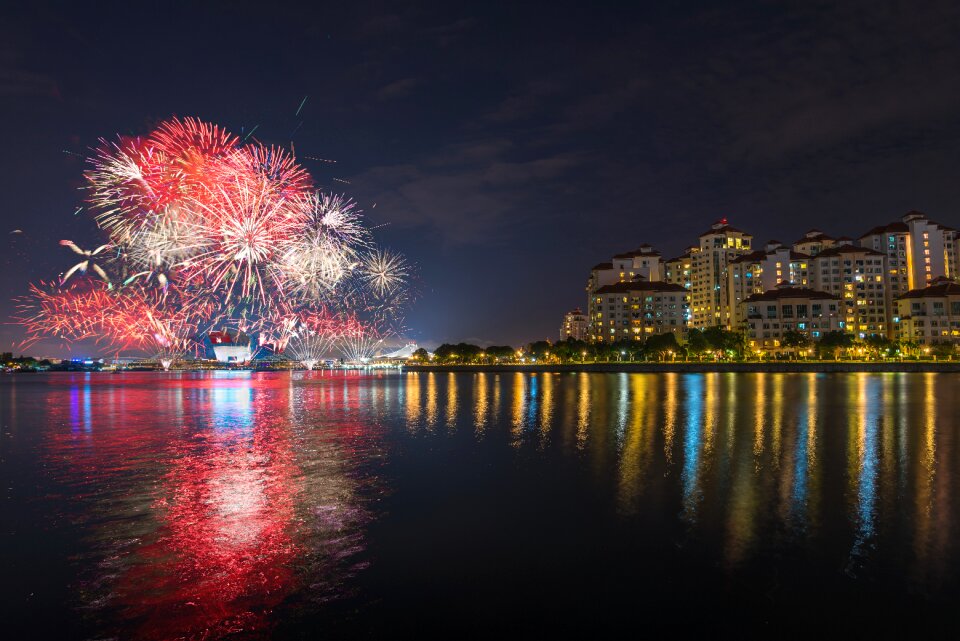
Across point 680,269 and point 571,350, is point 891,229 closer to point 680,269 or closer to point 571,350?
point 680,269

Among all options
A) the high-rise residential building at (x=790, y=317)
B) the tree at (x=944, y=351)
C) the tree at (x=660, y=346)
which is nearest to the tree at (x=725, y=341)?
the high-rise residential building at (x=790, y=317)

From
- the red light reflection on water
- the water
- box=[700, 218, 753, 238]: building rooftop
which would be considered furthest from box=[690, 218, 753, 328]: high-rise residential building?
the red light reflection on water

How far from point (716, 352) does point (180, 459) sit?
114075 millimetres

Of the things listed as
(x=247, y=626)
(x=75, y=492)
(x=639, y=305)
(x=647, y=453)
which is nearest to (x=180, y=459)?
(x=75, y=492)

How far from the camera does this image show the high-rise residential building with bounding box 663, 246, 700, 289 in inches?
6152

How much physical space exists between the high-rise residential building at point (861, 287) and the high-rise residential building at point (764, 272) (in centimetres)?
603

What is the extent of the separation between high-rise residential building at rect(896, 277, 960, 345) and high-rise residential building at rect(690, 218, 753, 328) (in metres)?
35.1

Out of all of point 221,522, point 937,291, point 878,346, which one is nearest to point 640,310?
point 878,346

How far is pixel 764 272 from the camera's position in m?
138

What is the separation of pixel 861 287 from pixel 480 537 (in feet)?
469

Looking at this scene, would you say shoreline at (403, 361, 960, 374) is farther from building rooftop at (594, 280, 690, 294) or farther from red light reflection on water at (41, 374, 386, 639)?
red light reflection on water at (41, 374, 386, 639)

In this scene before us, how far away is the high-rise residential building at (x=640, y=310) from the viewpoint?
477ft

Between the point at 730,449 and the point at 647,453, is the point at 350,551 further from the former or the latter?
the point at 730,449

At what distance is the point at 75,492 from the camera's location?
14.3 m
